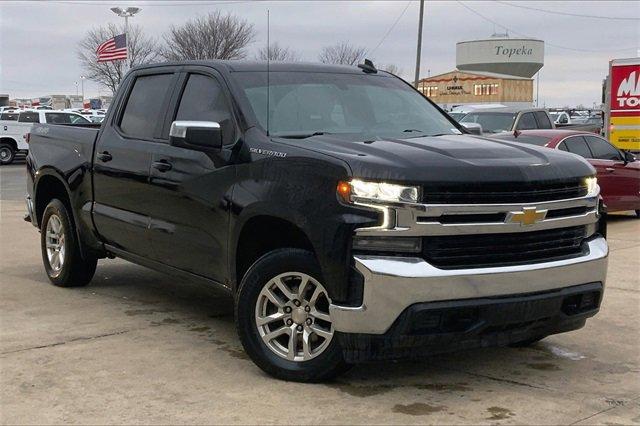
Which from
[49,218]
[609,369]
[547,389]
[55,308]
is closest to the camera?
[547,389]

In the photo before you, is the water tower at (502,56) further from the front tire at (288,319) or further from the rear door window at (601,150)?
the front tire at (288,319)

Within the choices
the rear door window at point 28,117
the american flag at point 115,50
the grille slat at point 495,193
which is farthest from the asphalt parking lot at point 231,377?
the american flag at point 115,50

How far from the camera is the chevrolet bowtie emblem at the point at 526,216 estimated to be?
4.29 m

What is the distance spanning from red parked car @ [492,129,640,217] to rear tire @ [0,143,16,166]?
21.6 meters

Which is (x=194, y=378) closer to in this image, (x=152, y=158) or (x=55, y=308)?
(x=152, y=158)

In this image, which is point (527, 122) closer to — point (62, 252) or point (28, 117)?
point (62, 252)

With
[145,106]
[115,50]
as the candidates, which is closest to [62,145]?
[145,106]

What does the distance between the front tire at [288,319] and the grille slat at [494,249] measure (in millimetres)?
661

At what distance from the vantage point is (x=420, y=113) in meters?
5.89

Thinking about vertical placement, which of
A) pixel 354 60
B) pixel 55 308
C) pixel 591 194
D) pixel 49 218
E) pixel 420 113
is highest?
pixel 354 60

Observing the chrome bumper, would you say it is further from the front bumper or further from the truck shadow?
the truck shadow

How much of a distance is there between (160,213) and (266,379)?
1.61m

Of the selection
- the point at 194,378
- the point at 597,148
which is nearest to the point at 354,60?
the point at 597,148

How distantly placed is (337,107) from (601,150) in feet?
27.7
